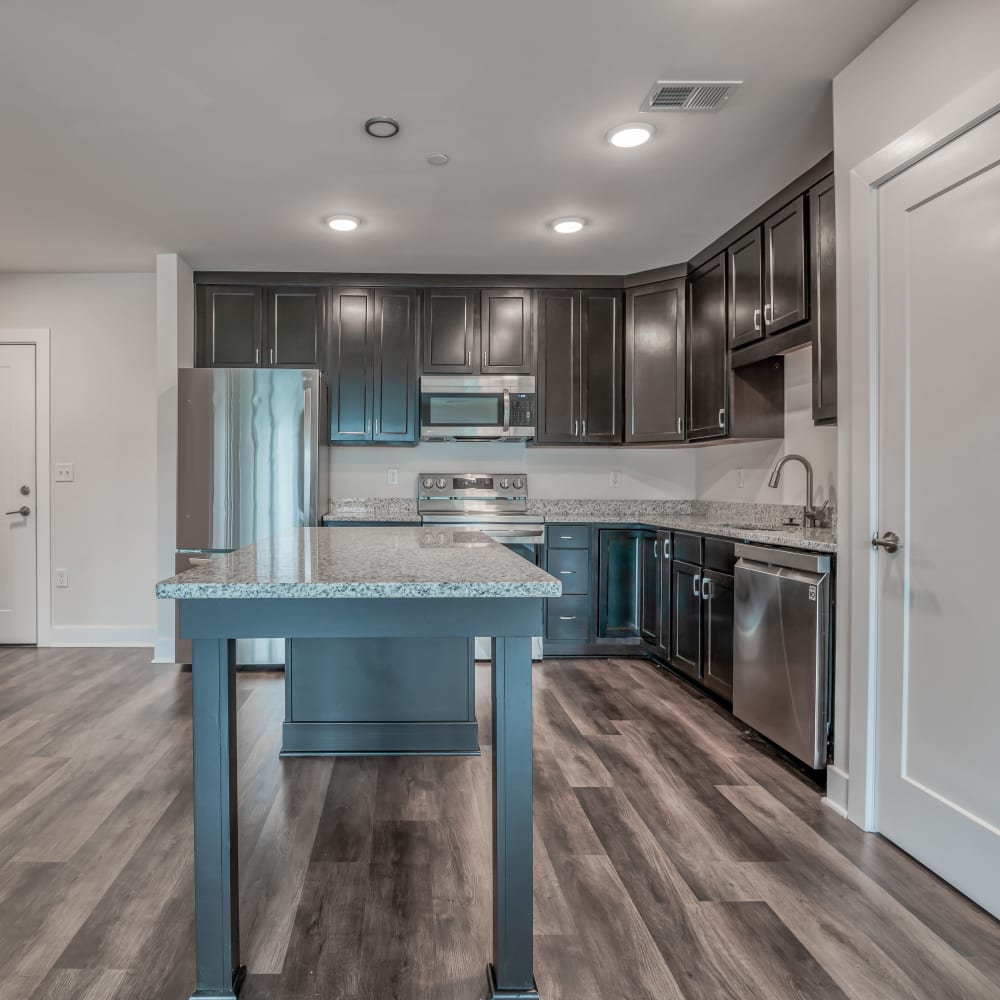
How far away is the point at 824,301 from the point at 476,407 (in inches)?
A: 90.3

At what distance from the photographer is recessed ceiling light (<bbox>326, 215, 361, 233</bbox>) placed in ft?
11.3

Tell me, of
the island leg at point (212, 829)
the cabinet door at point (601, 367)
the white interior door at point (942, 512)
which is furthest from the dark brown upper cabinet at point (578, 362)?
the island leg at point (212, 829)

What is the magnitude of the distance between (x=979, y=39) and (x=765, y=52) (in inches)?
24.5

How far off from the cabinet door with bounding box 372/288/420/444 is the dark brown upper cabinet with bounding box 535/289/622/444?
833 mm

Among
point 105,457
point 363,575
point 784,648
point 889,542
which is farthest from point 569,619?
point 105,457

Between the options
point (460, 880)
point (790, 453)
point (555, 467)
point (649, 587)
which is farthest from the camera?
point (555, 467)

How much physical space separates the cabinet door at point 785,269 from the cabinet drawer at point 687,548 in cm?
108

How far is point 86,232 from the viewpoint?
146 inches

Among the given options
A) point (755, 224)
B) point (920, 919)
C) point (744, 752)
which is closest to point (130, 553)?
point (744, 752)

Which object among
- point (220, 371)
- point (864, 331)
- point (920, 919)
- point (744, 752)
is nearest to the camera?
point (920, 919)

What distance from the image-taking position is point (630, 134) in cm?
264

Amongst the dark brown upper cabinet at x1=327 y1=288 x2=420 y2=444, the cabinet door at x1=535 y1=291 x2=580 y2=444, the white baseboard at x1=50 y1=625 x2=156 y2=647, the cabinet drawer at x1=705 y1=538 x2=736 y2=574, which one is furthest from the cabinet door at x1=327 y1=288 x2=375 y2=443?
the cabinet drawer at x1=705 y1=538 x2=736 y2=574

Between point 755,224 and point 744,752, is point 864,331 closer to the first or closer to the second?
point 755,224

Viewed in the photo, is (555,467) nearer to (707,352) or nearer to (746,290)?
(707,352)
